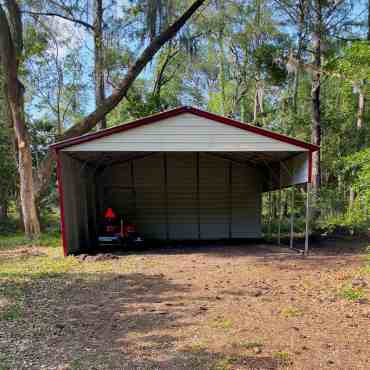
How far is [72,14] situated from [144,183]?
6555mm

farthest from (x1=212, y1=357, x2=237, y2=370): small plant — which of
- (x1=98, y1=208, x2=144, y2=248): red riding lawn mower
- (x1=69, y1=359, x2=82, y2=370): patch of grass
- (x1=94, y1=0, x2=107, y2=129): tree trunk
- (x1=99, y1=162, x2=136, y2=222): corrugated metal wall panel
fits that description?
(x1=94, y1=0, x2=107, y2=129): tree trunk

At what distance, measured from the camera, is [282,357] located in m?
2.90

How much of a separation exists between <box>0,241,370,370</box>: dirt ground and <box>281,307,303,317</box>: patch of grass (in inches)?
0.5

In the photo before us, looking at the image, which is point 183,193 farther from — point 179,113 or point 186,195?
point 179,113

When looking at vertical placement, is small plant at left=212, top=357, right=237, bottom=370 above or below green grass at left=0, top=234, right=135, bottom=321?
above

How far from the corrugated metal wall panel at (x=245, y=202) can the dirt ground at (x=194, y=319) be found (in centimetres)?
493

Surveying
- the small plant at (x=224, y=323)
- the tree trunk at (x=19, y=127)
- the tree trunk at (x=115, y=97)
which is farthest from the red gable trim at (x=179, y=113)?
the small plant at (x=224, y=323)

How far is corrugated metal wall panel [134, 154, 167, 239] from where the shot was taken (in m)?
11.7

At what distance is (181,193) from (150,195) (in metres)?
1.10

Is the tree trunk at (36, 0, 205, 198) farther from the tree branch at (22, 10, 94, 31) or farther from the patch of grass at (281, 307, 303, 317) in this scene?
the patch of grass at (281, 307, 303, 317)

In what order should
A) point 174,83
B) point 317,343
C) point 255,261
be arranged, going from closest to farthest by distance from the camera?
point 317,343
point 255,261
point 174,83

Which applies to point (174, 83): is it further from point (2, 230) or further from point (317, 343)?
point (317, 343)

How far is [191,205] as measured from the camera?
464 inches

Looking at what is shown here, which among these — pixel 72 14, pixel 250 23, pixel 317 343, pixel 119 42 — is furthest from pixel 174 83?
pixel 317 343
